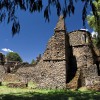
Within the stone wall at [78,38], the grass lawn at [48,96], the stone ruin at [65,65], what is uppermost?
the stone wall at [78,38]

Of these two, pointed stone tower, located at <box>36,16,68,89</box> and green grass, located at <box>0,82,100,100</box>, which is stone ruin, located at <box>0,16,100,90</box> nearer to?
pointed stone tower, located at <box>36,16,68,89</box>

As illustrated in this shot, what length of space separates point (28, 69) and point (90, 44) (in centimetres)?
935

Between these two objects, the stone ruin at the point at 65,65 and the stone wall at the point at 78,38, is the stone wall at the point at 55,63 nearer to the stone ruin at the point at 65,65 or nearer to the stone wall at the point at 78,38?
the stone ruin at the point at 65,65

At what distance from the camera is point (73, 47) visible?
28.2 meters

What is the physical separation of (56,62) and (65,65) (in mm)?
828

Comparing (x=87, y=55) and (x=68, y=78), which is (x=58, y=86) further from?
(x=87, y=55)

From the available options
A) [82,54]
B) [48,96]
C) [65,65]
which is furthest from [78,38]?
[48,96]

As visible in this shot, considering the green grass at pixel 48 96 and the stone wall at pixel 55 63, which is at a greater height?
the stone wall at pixel 55 63

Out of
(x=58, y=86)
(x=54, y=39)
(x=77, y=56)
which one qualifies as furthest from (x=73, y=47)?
(x=58, y=86)

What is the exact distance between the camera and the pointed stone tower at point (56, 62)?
80.1 feet

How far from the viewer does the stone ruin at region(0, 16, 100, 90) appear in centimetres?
2412

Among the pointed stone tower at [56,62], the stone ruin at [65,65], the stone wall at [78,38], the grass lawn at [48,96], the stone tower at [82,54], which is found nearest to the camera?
the grass lawn at [48,96]

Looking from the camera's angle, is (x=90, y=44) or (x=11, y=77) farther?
(x=11, y=77)

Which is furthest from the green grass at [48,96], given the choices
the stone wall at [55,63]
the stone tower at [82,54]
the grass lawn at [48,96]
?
the stone tower at [82,54]
